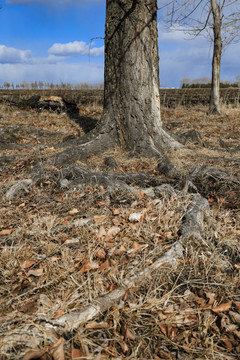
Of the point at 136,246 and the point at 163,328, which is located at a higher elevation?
the point at 136,246

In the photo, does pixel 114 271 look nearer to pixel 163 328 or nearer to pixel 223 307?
pixel 163 328

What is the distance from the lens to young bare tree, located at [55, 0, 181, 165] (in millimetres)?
5602

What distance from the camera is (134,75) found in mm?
5727

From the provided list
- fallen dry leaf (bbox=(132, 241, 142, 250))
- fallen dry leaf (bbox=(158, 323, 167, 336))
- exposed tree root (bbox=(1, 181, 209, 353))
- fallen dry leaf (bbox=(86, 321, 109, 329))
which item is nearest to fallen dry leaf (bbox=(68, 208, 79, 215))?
fallen dry leaf (bbox=(132, 241, 142, 250))

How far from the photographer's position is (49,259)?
7.93 ft

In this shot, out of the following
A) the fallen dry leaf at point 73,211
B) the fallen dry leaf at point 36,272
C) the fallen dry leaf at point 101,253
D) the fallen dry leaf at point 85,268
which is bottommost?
the fallen dry leaf at point 36,272

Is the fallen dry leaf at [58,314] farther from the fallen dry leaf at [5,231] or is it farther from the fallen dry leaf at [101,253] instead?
the fallen dry leaf at [5,231]

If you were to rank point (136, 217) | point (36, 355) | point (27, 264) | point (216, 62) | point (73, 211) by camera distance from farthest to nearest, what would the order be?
point (216, 62), point (73, 211), point (136, 217), point (27, 264), point (36, 355)

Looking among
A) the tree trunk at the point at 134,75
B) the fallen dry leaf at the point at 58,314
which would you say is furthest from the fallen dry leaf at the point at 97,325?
the tree trunk at the point at 134,75

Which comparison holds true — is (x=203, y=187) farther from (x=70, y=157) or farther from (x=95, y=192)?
(x=70, y=157)

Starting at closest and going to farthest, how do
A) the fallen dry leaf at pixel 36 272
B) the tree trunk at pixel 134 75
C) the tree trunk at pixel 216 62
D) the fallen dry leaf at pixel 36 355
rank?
1. the fallen dry leaf at pixel 36 355
2. the fallen dry leaf at pixel 36 272
3. the tree trunk at pixel 134 75
4. the tree trunk at pixel 216 62

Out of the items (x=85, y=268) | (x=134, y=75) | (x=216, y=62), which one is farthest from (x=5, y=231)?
(x=216, y=62)

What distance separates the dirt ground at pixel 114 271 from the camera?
1.71m

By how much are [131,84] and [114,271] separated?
4534mm
